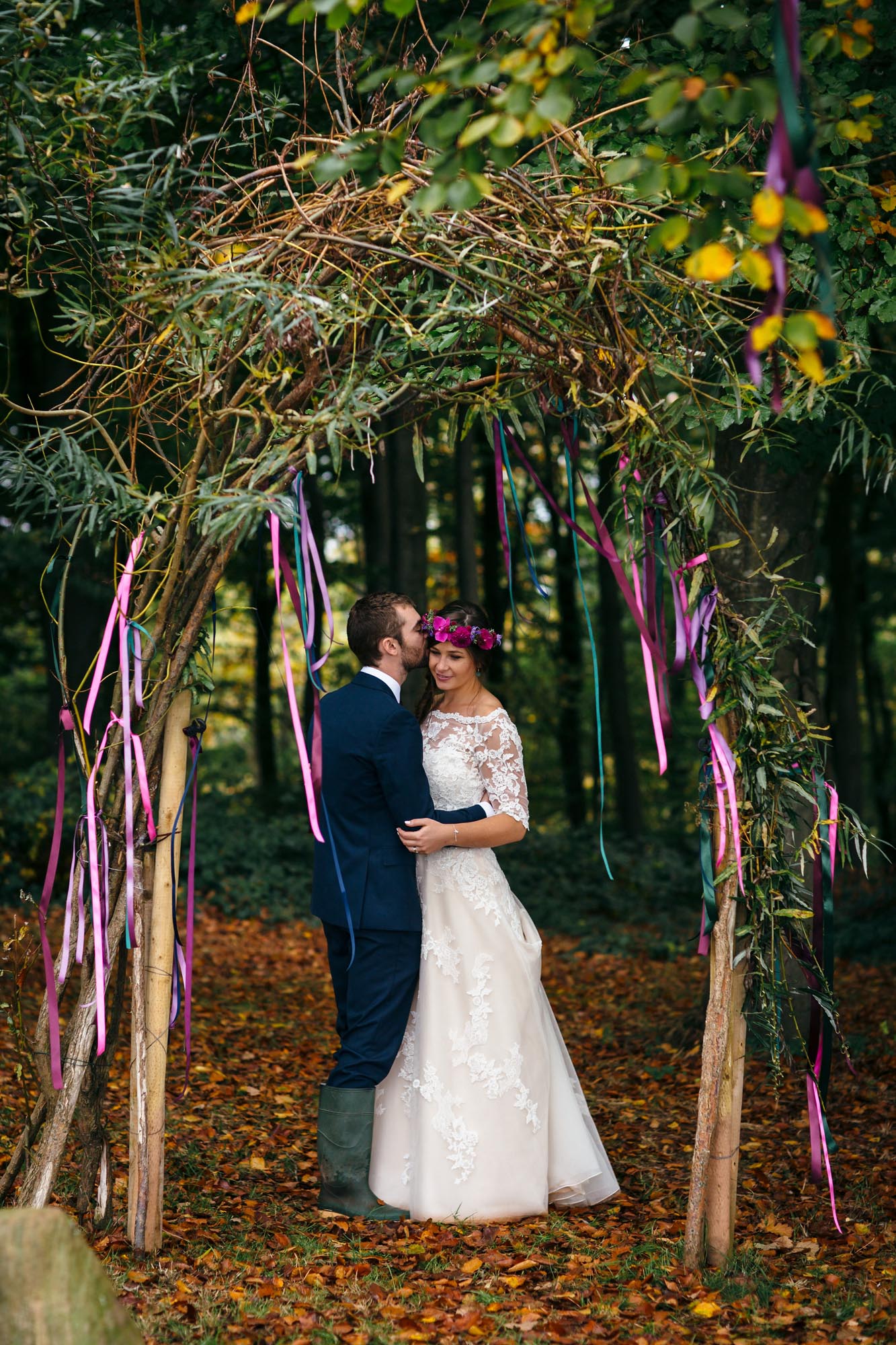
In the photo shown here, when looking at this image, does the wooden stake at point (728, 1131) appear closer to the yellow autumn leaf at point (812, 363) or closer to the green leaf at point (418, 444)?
the green leaf at point (418, 444)

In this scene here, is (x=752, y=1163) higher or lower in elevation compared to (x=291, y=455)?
lower

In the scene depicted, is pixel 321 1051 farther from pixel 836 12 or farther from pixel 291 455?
pixel 836 12

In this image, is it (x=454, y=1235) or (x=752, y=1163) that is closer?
(x=454, y=1235)

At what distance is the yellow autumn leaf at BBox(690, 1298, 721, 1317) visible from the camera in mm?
3396

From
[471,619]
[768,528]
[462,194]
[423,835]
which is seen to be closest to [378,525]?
[768,528]

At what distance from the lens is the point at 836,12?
446 cm

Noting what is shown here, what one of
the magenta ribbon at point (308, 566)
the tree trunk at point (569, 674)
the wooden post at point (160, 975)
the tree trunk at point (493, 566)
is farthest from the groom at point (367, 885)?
the tree trunk at point (569, 674)

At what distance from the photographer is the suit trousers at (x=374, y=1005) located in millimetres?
4164

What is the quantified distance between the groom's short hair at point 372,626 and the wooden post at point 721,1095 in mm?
1256

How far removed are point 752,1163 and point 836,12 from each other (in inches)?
179

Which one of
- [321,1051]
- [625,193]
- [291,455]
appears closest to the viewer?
[291,455]

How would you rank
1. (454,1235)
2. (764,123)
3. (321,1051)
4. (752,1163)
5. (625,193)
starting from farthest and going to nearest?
(321,1051)
(752,1163)
(764,123)
(454,1235)
(625,193)

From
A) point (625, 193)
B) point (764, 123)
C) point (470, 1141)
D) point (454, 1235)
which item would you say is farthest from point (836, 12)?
point (454, 1235)

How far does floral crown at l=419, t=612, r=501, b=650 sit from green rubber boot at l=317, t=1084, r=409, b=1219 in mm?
1627
